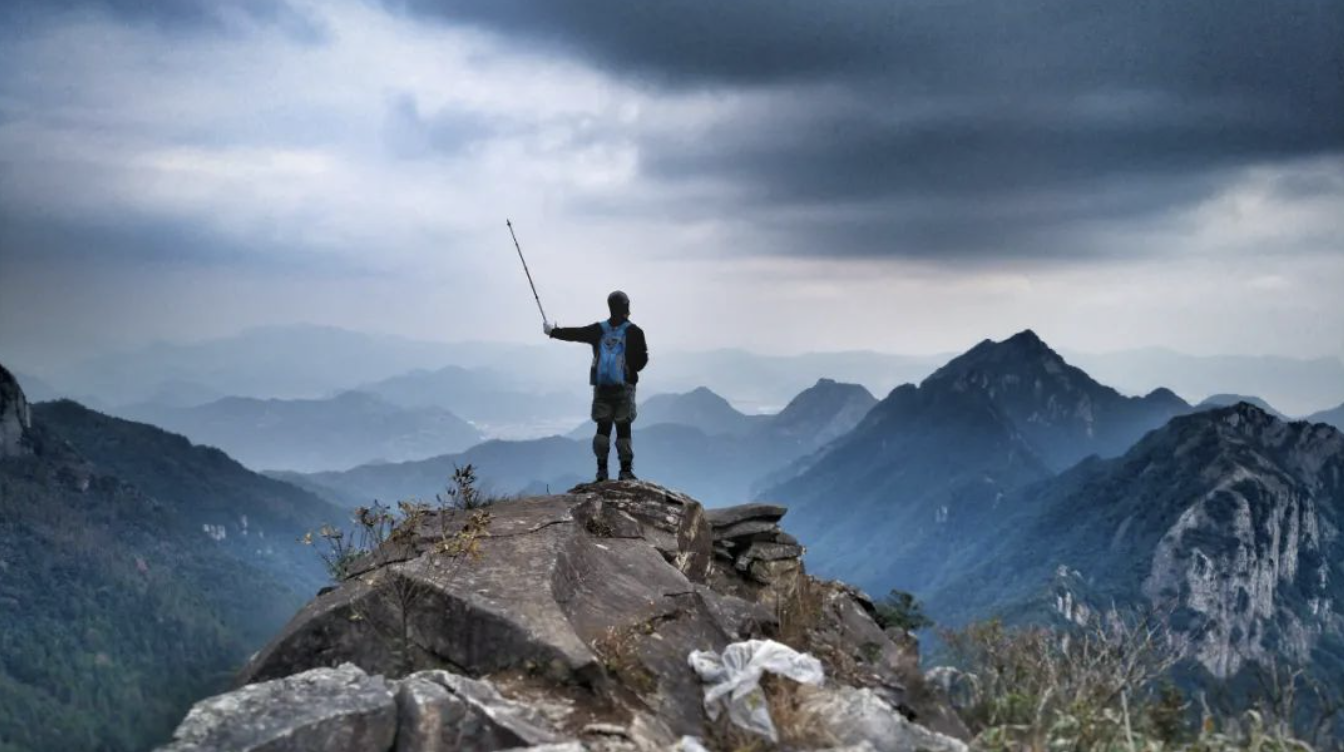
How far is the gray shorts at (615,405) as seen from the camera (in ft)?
70.0

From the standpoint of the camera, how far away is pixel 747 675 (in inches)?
477

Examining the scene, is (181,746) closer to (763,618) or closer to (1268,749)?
(763,618)

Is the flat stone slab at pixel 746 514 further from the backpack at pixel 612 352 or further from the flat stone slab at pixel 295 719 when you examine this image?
the flat stone slab at pixel 295 719

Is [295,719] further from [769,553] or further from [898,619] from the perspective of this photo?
[898,619]

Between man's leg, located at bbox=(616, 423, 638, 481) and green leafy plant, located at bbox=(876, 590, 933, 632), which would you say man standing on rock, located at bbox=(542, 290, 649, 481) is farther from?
green leafy plant, located at bbox=(876, 590, 933, 632)

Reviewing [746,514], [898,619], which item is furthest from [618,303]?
[898,619]

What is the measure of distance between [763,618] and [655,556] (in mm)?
2228

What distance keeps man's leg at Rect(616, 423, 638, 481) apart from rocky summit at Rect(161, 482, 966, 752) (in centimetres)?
205

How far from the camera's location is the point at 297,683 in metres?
11.1

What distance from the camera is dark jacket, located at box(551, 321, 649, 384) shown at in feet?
68.7

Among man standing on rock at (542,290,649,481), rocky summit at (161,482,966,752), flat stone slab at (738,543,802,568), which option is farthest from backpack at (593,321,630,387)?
flat stone slab at (738,543,802,568)

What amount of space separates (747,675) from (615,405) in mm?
9974

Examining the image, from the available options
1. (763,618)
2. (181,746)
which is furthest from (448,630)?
(763,618)

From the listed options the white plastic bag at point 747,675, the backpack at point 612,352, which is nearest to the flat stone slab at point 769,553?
the backpack at point 612,352
